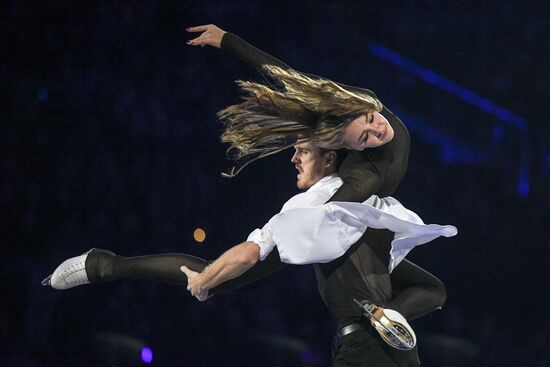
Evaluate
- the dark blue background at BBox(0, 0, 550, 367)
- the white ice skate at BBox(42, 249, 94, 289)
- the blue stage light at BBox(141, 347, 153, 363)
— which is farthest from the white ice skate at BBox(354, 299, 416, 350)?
the blue stage light at BBox(141, 347, 153, 363)

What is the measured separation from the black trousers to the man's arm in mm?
416

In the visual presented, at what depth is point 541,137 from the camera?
4770mm

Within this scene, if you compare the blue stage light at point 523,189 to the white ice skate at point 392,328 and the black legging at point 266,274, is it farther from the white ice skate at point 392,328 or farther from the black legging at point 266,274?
the white ice skate at point 392,328

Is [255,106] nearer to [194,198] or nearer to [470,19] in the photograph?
[194,198]

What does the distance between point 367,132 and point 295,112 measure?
0.25 meters

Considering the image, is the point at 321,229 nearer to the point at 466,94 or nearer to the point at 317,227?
the point at 317,227

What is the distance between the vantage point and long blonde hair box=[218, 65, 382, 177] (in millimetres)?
2760

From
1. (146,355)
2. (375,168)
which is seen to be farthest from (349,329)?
(146,355)

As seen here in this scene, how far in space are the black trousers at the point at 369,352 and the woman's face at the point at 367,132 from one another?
1.96 ft

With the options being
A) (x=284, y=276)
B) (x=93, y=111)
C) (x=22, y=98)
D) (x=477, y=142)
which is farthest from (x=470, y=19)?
(x=22, y=98)

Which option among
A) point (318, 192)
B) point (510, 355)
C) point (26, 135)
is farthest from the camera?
point (26, 135)

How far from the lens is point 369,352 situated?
2701mm

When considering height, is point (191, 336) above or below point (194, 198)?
below

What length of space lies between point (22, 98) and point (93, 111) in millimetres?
443
